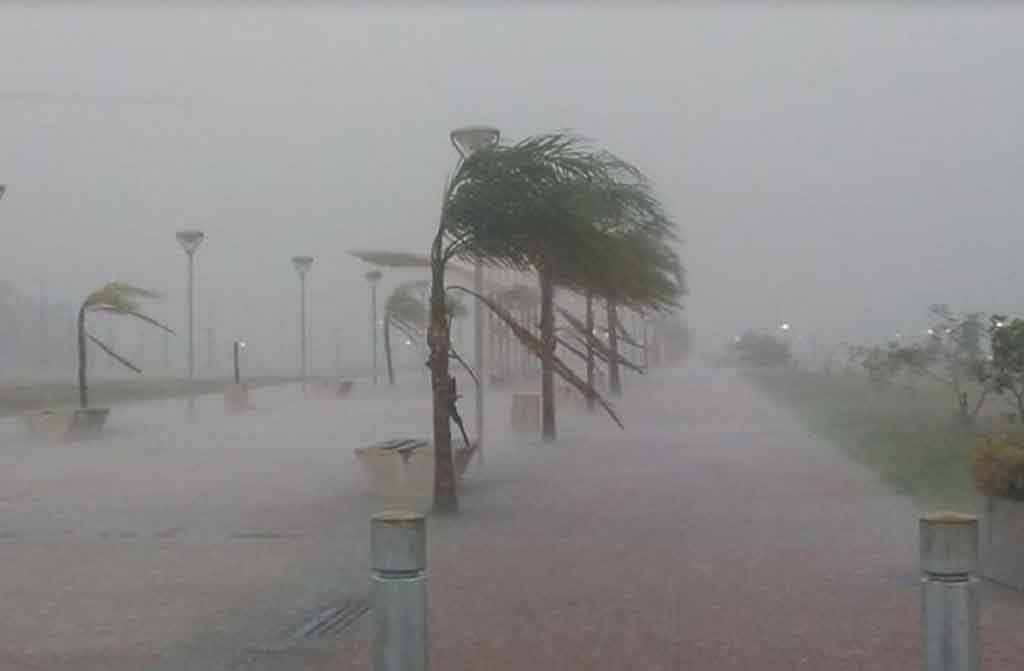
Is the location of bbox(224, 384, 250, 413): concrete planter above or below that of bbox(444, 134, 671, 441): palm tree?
below

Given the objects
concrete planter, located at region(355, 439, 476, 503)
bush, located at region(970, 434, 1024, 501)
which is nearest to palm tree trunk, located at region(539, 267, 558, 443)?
concrete planter, located at region(355, 439, 476, 503)

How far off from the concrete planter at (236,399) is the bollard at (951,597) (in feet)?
90.2

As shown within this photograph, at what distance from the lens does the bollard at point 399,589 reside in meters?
4.82

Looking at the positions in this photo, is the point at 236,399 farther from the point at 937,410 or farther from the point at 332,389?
the point at 937,410

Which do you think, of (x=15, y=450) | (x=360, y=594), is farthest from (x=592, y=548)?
(x=15, y=450)

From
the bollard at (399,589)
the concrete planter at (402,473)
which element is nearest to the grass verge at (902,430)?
the concrete planter at (402,473)

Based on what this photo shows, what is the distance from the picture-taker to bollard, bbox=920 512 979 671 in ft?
15.9

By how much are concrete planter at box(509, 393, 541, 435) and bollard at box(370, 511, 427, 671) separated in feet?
63.0

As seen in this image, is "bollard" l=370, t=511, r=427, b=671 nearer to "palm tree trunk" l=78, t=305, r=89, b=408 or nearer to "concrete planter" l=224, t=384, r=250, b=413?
"palm tree trunk" l=78, t=305, r=89, b=408

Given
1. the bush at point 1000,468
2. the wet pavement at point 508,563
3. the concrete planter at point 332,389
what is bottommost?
the wet pavement at point 508,563

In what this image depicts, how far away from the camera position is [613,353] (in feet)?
56.4

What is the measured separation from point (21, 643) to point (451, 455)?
253 inches

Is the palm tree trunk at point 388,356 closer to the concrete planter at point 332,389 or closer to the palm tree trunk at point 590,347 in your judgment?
the concrete planter at point 332,389

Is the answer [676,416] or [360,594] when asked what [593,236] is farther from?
[676,416]
